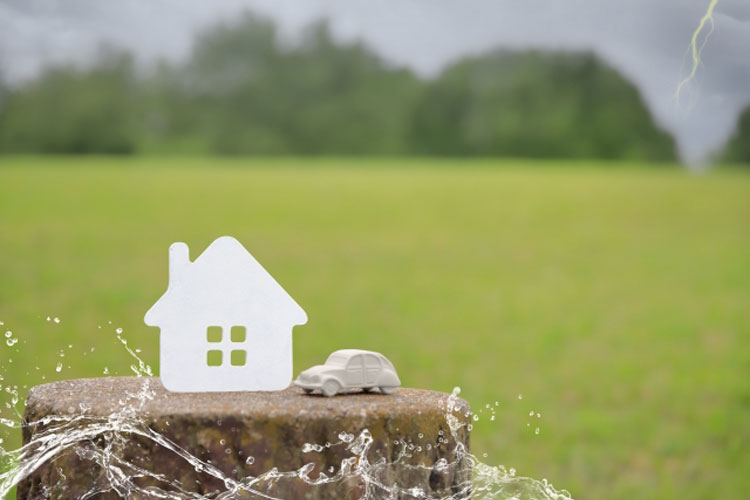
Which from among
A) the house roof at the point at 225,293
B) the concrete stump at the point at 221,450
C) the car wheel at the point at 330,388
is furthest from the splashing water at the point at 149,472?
the house roof at the point at 225,293

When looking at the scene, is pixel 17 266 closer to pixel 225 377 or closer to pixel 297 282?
pixel 297 282

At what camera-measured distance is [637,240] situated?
32.7ft

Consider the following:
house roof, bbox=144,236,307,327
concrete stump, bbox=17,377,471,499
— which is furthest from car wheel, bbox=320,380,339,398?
house roof, bbox=144,236,307,327

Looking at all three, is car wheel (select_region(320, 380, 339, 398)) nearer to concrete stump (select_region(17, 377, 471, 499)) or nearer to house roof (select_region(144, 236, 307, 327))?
concrete stump (select_region(17, 377, 471, 499))

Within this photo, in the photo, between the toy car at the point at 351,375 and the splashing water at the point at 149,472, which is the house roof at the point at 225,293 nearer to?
the toy car at the point at 351,375

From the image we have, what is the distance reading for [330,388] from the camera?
2338mm

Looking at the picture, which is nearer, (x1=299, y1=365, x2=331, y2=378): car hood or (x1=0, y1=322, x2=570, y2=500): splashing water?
(x1=0, y1=322, x2=570, y2=500): splashing water

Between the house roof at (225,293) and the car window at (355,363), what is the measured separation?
8.2 inches

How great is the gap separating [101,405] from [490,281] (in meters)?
6.75

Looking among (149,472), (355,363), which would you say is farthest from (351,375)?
(149,472)

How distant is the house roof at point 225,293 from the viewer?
7.98 ft

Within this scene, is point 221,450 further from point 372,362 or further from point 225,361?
point 372,362

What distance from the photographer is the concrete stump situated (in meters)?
2.13

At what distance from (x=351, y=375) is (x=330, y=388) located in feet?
0.24
